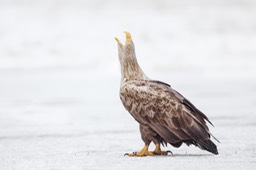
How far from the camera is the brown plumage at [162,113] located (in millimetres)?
8188

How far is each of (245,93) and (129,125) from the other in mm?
7330

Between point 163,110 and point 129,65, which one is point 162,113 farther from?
point 129,65

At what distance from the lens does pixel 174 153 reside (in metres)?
8.97

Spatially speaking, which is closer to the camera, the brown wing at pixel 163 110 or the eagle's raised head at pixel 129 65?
the brown wing at pixel 163 110

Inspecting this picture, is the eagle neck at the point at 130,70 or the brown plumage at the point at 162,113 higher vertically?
the eagle neck at the point at 130,70

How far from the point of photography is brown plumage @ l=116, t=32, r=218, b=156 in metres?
8.19

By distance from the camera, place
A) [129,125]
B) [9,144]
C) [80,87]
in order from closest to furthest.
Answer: [9,144], [129,125], [80,87]

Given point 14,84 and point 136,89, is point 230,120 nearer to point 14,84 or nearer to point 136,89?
point 136,89

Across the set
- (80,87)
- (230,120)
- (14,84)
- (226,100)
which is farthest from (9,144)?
(14,84)

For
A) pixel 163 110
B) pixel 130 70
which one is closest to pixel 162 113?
pixel 163 110

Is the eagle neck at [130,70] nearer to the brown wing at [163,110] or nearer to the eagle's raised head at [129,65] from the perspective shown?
the eagle's raised head at [129,65]

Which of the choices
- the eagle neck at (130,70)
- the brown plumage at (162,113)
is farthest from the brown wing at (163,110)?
the eagle neck at (130,70)

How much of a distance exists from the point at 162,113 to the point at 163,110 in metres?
0.03

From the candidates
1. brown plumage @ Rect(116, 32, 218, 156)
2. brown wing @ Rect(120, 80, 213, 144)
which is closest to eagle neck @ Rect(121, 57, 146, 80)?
brown plumage @ Rect(116, 32, 218, 156)
